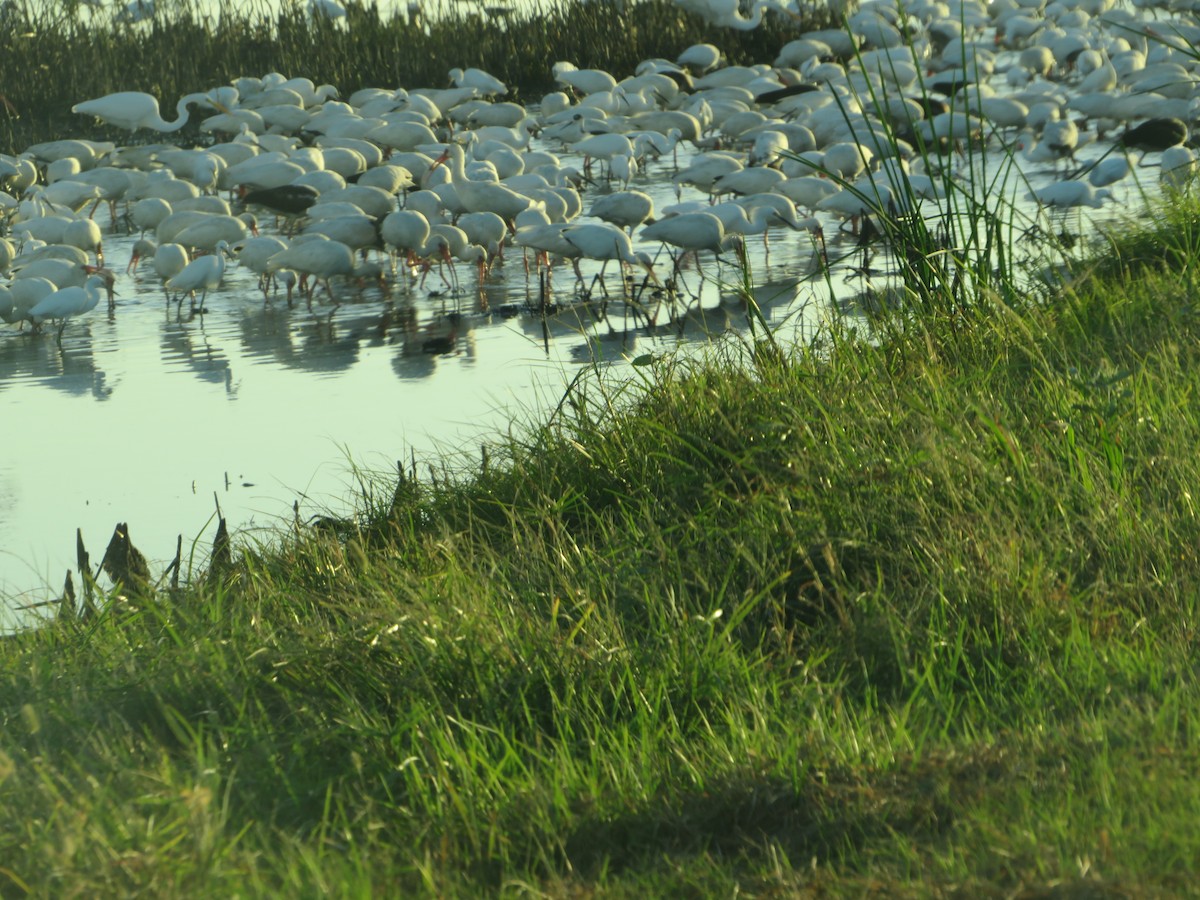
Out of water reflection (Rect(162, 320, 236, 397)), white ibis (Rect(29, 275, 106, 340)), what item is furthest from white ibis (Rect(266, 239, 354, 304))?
white ibis (Rect(29, 275, 106, 340))

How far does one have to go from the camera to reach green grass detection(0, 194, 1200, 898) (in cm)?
210

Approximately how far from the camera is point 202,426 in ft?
18.5

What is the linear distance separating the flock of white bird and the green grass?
1466 millimetres

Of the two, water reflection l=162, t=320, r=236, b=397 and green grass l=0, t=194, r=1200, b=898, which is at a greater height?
green grass l=0, t=194, r=1200, b=898

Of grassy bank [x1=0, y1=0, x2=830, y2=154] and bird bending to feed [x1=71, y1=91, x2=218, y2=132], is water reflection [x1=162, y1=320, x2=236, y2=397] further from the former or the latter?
grassy bank [x1=0, y1=0, x2=830, y2=154]

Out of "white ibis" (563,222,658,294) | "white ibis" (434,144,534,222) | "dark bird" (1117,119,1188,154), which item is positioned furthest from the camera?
"dark bird" (1117,119,1188,154)

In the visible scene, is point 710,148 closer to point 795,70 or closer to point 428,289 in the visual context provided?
point 795,70

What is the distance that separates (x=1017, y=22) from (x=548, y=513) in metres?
16.8

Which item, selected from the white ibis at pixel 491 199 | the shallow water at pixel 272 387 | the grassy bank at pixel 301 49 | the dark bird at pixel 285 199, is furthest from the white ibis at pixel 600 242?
the grassy bank at pixel 301 49

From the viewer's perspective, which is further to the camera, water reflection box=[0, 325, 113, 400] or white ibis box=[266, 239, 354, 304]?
white ibis box=[266, 239, 354, 304]

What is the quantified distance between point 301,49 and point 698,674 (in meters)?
15.4

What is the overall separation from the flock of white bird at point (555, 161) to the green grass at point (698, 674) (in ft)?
4.81

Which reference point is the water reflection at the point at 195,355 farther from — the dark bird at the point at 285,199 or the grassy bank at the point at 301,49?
the grassy bank at the point at 301,49

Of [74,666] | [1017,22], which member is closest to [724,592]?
[74,666]
